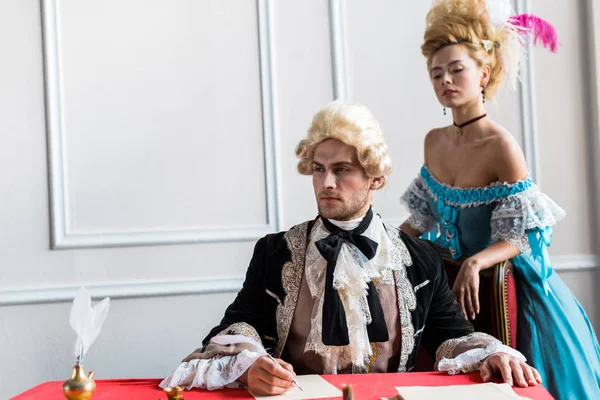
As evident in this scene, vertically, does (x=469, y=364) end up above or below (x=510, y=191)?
below

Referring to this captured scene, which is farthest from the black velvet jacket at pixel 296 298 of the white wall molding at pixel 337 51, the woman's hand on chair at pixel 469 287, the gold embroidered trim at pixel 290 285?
the white wall molding at pixel 337 51

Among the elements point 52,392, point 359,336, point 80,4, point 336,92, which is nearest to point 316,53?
point 336,92

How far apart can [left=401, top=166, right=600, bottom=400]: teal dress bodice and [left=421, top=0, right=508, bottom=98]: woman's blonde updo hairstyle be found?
1.55 ft

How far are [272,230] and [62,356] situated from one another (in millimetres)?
955

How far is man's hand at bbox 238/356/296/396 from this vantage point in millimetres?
1531

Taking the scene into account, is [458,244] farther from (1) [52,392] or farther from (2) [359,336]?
(1) [52,392]

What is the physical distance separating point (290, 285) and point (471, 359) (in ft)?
1.72

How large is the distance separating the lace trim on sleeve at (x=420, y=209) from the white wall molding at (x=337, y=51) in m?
0.54

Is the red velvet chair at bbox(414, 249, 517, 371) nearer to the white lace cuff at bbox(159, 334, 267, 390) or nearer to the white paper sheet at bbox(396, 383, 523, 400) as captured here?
the white paper sheet at bbox(396, 383, 523, 400)

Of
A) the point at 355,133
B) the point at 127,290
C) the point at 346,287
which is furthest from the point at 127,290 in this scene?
the point at 355,133

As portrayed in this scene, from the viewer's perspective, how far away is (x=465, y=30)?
7.59 feet

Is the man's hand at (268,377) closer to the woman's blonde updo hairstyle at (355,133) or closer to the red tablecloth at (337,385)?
the red tablecloth at (337,385)

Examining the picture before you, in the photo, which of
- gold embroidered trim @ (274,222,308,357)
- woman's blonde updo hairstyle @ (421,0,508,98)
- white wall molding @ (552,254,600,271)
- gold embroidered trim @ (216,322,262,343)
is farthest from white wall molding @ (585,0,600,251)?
gold embroidered trim @ (216,322,262,343)

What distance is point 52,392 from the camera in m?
1.59
